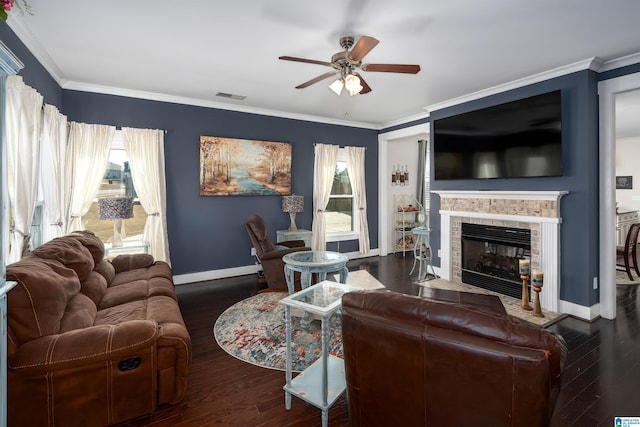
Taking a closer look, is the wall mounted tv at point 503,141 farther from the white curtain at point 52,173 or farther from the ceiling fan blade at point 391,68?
the white curtain at point 52,173

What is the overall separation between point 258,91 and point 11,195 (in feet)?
9.56

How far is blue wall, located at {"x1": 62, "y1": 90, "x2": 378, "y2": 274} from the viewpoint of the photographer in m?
4.29

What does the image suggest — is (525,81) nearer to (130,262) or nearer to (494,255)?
(494,255)

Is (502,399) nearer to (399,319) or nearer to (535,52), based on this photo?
(399,319)

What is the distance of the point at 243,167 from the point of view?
5.15 m

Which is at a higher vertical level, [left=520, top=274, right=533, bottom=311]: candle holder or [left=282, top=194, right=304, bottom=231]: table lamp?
[left=282, top=194, right=304, bottom=231]: table lamp

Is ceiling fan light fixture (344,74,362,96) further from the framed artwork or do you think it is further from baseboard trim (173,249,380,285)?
baseboard trim (173,249,380,285)

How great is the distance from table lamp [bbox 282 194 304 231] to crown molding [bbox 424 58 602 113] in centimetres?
262

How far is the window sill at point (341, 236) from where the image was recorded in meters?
6.19

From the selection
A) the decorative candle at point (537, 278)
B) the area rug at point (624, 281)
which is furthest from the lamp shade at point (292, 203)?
the area rug at point (624, 281)

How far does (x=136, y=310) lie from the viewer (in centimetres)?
249

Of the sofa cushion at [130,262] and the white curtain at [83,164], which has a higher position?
the white curtain at [83,164]

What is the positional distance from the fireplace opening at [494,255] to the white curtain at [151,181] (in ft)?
14.6

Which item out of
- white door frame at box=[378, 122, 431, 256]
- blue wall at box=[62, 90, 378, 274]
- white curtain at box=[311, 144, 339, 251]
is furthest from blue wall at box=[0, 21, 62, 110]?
white door frame at box=[378, 122, 431, 256]
